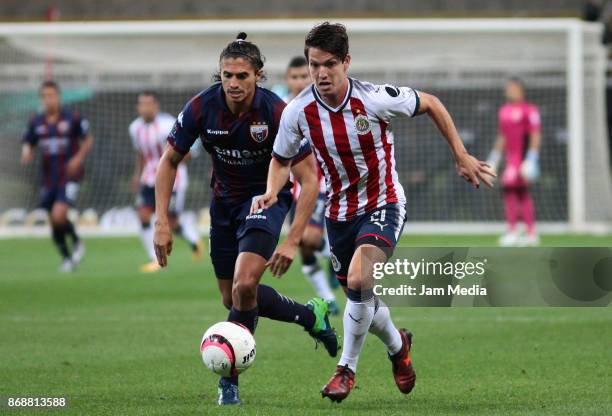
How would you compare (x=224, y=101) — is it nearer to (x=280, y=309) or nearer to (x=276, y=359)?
(x=280, y=309)

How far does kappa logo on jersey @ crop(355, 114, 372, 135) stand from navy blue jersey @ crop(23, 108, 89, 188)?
32.6 feet

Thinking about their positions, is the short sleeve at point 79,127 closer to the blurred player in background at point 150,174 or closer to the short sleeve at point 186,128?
the blurred player in background at point 150,174

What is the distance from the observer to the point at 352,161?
7008 mm

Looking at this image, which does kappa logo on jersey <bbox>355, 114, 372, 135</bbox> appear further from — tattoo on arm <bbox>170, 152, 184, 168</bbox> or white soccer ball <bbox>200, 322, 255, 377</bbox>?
white soccer ball <bbox>200, 322, 255, 377</bbox>

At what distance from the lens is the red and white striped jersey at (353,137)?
6910 millimetres

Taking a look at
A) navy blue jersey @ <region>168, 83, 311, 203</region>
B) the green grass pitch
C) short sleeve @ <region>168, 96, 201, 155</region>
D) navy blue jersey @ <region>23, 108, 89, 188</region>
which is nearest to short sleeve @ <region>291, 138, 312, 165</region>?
navy blue jersey @ <region>168, 83, 311, 203</region>

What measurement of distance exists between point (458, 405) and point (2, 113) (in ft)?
57.1

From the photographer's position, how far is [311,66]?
6801 mm

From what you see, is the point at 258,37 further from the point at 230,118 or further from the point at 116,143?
the point at 230,118

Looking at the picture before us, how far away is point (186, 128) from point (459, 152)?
5.99ft

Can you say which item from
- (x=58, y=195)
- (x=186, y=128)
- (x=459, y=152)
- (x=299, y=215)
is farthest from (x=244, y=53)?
(x=58, y=195)

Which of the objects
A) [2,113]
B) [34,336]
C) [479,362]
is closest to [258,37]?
[2,113]

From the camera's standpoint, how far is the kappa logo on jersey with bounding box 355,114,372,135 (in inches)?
272

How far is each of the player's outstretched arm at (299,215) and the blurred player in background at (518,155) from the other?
12298mm
